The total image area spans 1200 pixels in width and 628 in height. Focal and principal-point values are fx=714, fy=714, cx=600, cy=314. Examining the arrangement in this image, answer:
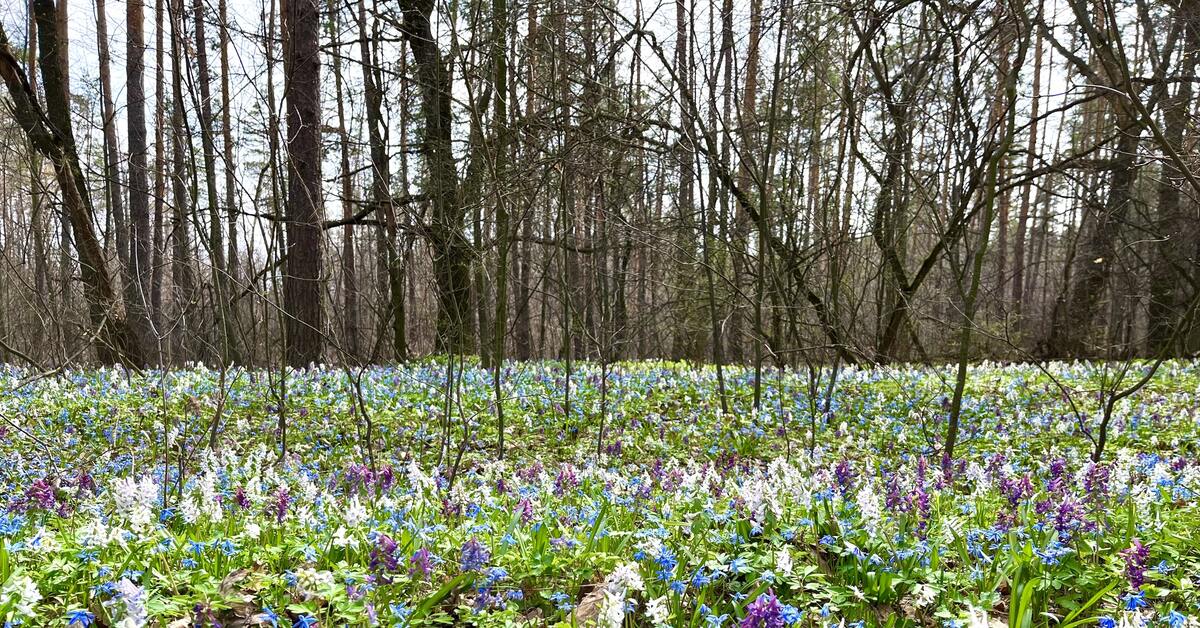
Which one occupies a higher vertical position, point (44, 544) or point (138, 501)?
point (138, 501)

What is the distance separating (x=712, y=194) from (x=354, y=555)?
723cm

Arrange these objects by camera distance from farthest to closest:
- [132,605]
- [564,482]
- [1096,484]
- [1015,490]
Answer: [564,482]
[1015,490]
[1096,484]
[132,605]

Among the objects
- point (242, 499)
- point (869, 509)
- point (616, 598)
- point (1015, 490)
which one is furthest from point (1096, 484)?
point (242, 499)

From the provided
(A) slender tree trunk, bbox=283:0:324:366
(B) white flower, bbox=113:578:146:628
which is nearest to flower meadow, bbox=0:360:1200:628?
(B) white flower, bbox=113:578:146:628

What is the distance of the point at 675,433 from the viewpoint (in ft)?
22.0

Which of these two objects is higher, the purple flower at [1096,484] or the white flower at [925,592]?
the purple flower at [1096,484]

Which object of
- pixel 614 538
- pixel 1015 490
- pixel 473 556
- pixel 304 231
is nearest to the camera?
pixel 473 556

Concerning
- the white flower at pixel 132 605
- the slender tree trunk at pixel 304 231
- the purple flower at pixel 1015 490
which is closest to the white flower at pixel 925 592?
the purple flower at pixel 1015 490

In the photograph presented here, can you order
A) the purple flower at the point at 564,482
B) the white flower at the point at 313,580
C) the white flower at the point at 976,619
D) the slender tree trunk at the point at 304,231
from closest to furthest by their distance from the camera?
the white flower at the point at 976,619 → the white flower at the point at 313,580 → the purple flower at the point at 564,482 → the slender tree trunk at the point at 304,231

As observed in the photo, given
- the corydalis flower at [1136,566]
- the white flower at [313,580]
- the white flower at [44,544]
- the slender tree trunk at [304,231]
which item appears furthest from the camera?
the slender tree trunk at [304,231]

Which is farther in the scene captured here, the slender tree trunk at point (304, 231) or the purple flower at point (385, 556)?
the slender tree trunk at point (304, 231)

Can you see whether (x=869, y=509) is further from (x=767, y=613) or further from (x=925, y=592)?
(x=767, y=613)

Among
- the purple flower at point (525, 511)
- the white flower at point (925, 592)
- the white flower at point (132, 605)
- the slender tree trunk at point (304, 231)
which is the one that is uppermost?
the slender tree trunk at point (304, 231)

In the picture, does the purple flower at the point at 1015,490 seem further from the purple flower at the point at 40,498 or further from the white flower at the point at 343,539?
the purple flower at the point at 40,498
